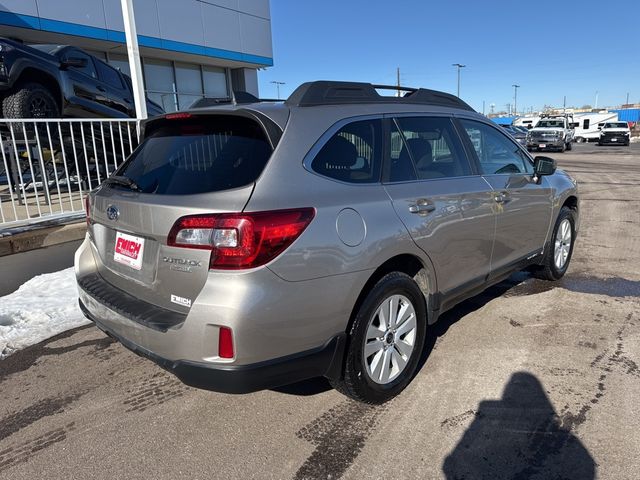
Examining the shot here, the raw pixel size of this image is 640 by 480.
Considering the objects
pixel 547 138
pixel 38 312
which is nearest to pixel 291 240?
pixel 38 312

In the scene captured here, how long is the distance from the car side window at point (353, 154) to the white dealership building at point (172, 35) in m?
10.4

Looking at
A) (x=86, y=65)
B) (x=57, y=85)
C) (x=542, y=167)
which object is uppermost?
(x=86, y=65)

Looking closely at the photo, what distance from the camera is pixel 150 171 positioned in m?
2.77

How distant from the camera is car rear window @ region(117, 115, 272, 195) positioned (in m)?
2.35

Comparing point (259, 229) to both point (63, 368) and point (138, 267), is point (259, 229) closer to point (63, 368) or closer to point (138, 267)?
point (138, 267)

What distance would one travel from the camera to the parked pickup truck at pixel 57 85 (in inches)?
269

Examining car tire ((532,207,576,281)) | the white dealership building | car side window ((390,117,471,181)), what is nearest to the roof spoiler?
car side window ((390,117,471,181))

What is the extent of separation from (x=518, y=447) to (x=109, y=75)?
29.9 feet

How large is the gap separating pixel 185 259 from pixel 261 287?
40 cm

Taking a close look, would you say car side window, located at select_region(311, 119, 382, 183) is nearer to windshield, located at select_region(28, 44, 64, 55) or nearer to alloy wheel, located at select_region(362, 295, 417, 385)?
alloy wheel, located at select_region(362, 295, 417, 385)

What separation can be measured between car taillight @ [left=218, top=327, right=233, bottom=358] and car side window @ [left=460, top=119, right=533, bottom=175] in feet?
8.02

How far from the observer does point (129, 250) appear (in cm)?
258

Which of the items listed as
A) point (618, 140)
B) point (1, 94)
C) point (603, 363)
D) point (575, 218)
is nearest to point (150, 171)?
point (603, 363)

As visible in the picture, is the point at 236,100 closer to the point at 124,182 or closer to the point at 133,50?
the point at 124,182
